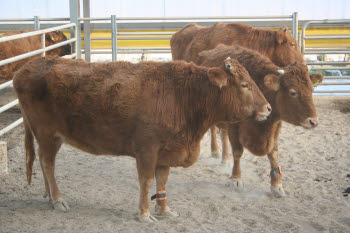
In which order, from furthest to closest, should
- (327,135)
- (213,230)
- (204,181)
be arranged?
(327,135) < (204,181) < (213,230)

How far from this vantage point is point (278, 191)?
5.84 metres

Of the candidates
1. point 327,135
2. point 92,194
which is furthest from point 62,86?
point 327,135

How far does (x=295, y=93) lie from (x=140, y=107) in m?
1.95

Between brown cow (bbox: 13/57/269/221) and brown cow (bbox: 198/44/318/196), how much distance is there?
865 mm

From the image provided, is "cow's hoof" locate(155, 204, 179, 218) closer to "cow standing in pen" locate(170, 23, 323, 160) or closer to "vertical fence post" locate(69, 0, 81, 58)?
"cow standing in pen" locate(170, 23, 323, 160)

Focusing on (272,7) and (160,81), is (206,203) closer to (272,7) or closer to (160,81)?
(160,81)

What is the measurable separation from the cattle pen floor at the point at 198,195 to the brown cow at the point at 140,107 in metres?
0.32

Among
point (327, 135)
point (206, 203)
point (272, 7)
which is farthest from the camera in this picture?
point (272, 7)

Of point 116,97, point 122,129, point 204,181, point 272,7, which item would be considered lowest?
point 204,181

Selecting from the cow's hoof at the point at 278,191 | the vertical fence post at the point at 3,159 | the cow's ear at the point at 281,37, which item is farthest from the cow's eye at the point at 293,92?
the vertical fence post at the point at 3,159

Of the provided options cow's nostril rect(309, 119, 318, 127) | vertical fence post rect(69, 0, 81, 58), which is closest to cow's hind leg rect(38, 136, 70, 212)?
cow's nostril rect(309, 119, 318, 127)

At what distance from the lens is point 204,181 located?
638cm

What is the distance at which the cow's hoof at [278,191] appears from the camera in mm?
5833

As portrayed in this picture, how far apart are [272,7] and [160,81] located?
9292 mm
